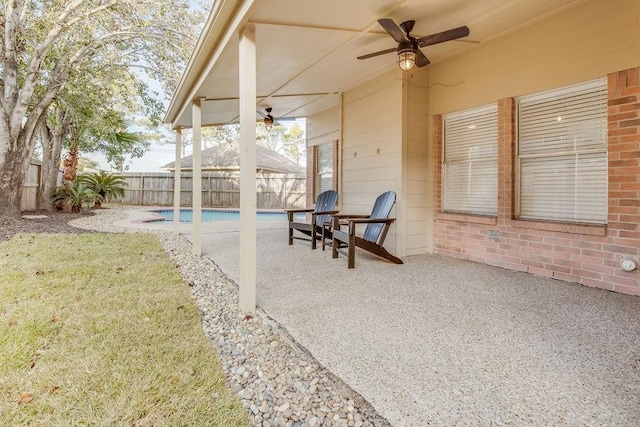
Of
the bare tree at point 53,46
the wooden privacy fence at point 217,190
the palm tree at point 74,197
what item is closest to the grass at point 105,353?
the bare tree at point 53,46

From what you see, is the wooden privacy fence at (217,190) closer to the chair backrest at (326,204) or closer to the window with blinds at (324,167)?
the window with blinds at (324,167)

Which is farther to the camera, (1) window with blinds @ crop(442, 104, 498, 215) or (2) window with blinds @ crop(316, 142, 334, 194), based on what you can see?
(2) window with blinds @ crop(316, 142, 334, 194)

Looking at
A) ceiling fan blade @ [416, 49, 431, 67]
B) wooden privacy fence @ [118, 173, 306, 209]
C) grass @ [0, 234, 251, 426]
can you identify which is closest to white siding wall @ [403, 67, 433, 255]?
ceiling fan blade @ [416, 49, 431, 67]

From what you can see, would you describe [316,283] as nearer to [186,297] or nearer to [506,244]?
[186,297]

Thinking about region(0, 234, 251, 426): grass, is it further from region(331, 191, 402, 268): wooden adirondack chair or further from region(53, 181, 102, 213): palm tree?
region(53, 181, 102, 213): palm tree

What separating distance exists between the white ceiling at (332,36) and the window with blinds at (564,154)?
0.98 meters

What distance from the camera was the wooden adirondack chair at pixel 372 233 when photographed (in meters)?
4.14

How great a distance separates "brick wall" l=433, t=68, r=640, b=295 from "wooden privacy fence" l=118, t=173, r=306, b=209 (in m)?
11.8

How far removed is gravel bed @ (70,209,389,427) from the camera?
1489 mm

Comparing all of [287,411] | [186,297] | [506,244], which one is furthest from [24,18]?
[506,244]

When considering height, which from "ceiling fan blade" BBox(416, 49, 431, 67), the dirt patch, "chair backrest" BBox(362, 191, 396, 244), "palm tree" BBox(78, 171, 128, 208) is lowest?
the dirt patch

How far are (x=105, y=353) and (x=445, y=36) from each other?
3.95m

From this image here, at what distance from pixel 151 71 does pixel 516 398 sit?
10917 mm

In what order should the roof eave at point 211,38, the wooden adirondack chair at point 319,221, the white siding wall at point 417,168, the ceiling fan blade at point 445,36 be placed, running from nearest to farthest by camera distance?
1. the roof eave at point 211,38
2. the ceiling fan blade at point 445,36
3. the white siding wall at point 417,168
4. the wooden adirondack chair at point 319,221
